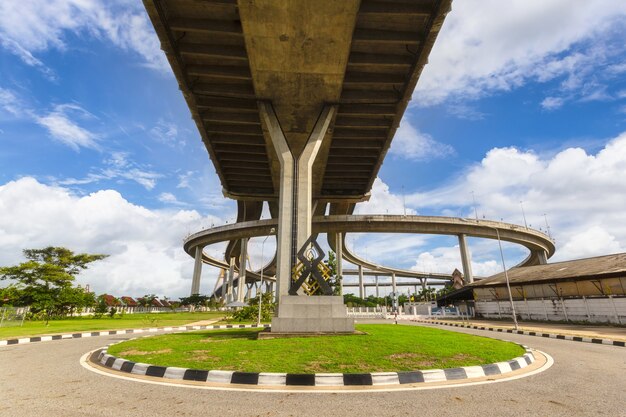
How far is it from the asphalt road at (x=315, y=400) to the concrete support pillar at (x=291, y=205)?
10.1 metres

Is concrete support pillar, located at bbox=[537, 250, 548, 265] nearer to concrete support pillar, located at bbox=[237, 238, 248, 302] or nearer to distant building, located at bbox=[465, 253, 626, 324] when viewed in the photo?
distant building, located at bbox=[465, 253, 626, 324]

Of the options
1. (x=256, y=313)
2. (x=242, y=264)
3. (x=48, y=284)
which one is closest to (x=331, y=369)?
(x=256, y=313)

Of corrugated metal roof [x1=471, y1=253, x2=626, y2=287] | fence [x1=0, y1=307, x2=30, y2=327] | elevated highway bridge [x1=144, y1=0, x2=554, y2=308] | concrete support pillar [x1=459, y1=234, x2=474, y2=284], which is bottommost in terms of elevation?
fence [x1=0, y1=307, x2=30, y2=327]

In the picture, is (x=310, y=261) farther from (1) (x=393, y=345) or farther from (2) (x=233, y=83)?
(2) (x=233, y=83)

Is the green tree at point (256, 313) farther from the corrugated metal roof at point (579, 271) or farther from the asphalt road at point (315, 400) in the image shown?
the asphalt road at point (315, 400)

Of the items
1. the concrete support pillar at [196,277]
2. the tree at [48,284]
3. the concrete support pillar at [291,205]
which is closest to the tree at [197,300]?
the concrete support pillar at [196,277]

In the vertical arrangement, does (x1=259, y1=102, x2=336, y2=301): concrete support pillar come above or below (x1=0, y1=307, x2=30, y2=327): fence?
above

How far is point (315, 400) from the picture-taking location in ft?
15.8

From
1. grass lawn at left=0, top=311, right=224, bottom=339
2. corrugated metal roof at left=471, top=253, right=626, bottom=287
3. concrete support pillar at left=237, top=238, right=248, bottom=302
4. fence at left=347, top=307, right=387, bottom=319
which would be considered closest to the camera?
grass lawn at left=0, top=311, right=224, bottom=339

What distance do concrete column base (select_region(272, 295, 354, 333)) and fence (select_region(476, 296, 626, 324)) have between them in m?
19.1

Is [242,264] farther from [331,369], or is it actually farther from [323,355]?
[331,369]

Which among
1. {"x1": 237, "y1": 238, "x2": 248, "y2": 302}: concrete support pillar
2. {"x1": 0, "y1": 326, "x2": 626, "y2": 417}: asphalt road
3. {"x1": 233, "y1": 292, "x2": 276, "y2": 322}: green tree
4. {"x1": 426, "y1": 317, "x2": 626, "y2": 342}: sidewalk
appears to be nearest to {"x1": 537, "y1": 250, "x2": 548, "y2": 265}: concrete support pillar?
{"x1": 426, "y1": 317, "x2": 626, "y2": 342}: sidewalk

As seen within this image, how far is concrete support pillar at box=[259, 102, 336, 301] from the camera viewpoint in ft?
53.0

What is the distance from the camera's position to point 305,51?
16.0m
